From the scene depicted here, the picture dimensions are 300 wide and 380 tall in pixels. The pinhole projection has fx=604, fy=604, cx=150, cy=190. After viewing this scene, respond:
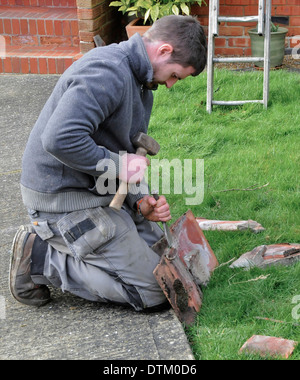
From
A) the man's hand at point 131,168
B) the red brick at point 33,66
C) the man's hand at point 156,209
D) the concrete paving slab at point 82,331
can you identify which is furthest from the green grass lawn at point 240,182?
the red brick at point 33,66

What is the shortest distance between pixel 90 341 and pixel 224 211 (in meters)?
1.54

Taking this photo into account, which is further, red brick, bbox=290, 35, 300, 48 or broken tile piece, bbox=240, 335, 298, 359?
red brick, bbox=290, 35, 300, 48

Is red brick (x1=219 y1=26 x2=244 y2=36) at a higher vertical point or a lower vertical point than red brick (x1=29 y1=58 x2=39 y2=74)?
higher

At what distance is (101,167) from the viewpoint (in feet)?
8.98

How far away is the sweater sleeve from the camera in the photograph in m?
2.59

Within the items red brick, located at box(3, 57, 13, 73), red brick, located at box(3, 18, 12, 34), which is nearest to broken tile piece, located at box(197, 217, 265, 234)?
red brick, located at box(3, 57, 13, 73)

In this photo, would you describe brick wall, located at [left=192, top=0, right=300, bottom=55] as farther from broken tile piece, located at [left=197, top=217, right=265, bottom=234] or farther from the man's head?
the man's head

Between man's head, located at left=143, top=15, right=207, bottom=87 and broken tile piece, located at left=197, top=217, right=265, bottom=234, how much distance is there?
1.12 meters

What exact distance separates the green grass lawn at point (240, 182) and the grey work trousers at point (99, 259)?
1.11ft

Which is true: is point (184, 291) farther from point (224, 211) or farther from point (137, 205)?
point (224, 211)

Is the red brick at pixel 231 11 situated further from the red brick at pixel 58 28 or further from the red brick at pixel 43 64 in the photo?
the red brick at pixel 43 64

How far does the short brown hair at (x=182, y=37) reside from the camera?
2787 mm

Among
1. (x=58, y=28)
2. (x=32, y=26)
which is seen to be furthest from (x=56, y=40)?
(x=32, y=26)

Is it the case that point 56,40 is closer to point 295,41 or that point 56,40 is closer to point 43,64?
point 43,64
